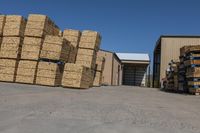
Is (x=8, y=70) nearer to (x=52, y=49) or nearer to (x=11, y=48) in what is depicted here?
(x=11, y=48)

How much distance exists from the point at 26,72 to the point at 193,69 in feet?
31.0

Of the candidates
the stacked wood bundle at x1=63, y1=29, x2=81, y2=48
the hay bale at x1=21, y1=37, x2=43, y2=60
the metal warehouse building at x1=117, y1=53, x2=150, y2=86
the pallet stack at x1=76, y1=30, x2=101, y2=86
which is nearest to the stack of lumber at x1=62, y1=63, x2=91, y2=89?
the hay bale at x1=21, y1=37, x2=43, y2=60

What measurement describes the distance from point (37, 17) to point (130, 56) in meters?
29.5

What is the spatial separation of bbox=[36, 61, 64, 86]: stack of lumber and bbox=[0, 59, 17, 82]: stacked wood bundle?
140 cm

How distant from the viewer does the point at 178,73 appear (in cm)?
1802

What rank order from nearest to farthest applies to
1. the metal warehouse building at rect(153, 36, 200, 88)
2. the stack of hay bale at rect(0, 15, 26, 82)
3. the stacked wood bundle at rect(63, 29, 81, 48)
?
1. the stack of hay bale at rect(0, 15, 26, 82)
2. the stacked wood bundle at rect(63, 29, 81, 48)
3. the metal warehouse building at rect(153, 36, 200, 88)

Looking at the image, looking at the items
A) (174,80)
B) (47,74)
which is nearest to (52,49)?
(47,74)

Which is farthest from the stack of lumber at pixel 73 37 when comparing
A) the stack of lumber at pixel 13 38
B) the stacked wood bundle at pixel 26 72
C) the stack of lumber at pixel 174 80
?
the stack of lumber at pixel 174 80

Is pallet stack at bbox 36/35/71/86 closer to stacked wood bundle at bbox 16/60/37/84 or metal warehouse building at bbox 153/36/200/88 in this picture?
stacked wood bundle at bbox 16/60/37/84

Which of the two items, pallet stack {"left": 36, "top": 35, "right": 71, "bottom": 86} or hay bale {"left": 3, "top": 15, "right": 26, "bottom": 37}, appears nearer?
pallet stack {"left": 36, "top": 35, "right": 71, "bottom": 86}

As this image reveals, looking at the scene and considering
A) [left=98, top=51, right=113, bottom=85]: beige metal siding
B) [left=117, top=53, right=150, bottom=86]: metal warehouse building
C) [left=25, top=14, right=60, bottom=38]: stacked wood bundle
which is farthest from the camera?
[left=117, top=53, right=150, bottom=86]: metal warehouse building

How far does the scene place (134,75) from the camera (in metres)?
45.8

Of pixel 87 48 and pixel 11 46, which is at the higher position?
pixel 87 48

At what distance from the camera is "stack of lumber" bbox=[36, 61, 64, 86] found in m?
13.9
